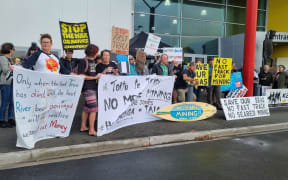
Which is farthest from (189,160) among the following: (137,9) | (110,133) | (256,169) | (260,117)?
(137,9)

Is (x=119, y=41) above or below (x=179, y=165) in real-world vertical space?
above

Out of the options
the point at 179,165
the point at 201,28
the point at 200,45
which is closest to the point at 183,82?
the point at 179,165

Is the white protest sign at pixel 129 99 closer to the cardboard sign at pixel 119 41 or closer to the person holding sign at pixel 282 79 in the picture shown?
the cardboard sign at pixel 119 41

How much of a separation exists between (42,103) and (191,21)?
1516 centimetres

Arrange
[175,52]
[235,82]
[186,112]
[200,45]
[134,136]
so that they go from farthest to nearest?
[200,45] → [175,52] → [235,82] → [186,112] → [134,136]

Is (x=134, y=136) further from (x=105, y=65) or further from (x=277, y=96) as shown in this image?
(x=277, y=96)

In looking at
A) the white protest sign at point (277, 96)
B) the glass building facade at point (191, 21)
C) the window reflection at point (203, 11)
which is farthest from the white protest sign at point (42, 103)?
the window reflection at point (203, 11)

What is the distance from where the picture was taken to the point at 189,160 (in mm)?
4160

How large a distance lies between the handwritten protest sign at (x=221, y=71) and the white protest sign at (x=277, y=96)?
71.5 inches

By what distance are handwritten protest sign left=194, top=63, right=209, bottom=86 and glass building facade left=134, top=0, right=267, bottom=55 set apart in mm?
8547

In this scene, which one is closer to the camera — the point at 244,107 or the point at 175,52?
the point at 244,107

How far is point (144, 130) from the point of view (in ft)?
18.6

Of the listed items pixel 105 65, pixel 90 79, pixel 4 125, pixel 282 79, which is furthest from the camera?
pixel 282 79

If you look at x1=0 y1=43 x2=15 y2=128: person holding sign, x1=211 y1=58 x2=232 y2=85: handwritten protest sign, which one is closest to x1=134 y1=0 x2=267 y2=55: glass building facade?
x1=211 y1=58 x2=232 y2=85: handwritten protest sign
